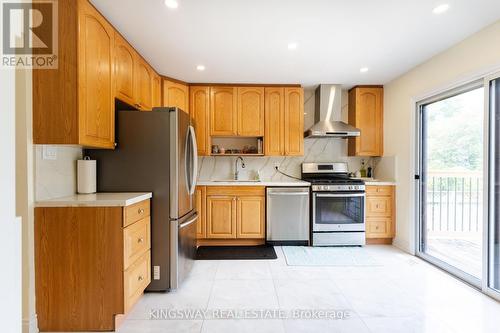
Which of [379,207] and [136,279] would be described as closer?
[136,279]

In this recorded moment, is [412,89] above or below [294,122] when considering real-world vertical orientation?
above

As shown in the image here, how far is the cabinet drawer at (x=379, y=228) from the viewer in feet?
12.0

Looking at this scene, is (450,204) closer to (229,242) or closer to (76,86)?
(229,242)

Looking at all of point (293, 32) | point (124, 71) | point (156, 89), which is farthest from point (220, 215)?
point (293, 32)

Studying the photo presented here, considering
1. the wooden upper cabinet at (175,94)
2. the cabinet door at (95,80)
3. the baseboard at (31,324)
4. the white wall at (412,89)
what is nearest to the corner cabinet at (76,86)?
the cabinet door at (95,80)

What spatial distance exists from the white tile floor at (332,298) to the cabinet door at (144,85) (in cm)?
203

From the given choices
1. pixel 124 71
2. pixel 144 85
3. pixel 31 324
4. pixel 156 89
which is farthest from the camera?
pixel 156 89

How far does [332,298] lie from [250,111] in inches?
106

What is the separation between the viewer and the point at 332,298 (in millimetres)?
2207

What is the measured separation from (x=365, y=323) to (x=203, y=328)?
1.22 meters

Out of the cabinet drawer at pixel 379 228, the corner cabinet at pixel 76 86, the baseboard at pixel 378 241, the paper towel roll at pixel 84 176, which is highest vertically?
the corner cabinet at pixel 76 86

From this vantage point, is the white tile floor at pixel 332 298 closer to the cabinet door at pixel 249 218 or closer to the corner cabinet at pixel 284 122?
the cabinet door at pixel 249 218

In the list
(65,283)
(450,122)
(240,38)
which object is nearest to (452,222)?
(450,122)

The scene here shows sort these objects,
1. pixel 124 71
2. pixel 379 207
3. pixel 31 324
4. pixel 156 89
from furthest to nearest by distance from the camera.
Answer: pixel 379 207, pixel 156 89, pixel 124 71, pixel 31 324
